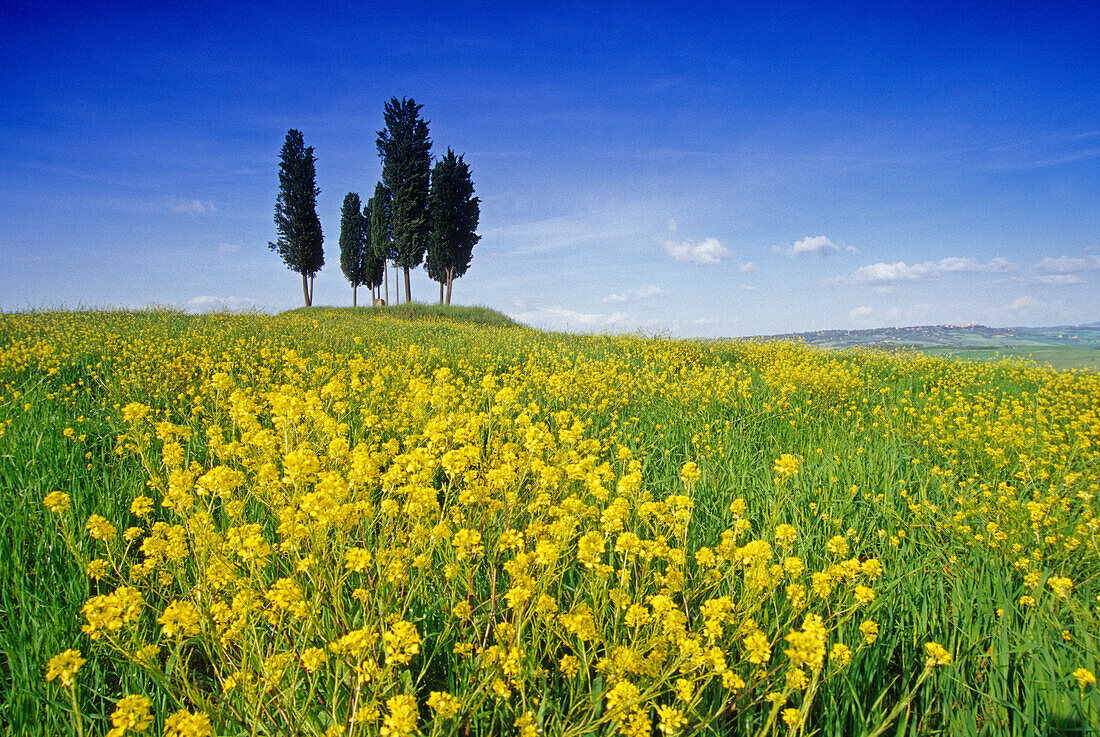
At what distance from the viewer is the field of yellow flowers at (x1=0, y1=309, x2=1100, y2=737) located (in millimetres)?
1483

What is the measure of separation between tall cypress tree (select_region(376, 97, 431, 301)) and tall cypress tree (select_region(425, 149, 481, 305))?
2.14ft

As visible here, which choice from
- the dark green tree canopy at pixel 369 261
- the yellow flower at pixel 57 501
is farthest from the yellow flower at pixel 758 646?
the dark green tree canopy at pixel 369 261

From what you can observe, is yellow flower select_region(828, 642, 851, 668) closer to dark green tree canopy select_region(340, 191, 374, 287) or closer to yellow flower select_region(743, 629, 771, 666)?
yellow flower select_region(743, 629, 771, 666)

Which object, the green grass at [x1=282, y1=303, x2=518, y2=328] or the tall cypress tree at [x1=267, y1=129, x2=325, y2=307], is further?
the tall cypress tree at [x1=267, y1=129, x2=325, y2=307]

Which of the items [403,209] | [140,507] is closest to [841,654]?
[140,507]

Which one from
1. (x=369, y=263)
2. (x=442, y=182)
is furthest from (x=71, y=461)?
(x=369, y=263)

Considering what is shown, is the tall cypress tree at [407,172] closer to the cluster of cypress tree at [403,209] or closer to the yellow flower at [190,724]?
the cluster of cypress tree at [403,209]

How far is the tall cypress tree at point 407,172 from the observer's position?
1142 inches

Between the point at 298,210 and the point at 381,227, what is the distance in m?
5.86

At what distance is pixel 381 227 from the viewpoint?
1350 inches

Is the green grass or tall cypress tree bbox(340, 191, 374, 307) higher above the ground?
tall cypress tree bbox(340, 191, 374, 307)

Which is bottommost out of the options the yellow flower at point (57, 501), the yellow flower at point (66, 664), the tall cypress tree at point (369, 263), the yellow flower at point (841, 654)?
the yellow flower at point (841, 654)

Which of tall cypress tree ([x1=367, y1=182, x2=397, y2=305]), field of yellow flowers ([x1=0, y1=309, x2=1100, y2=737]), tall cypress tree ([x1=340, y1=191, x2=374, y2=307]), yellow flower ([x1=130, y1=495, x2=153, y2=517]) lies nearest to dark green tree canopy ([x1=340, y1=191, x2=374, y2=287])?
tall cypress tree ([x1=340, y1=191, x2=374, y2=307])

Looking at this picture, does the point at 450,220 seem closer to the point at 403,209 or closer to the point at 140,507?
the point at 403,209
